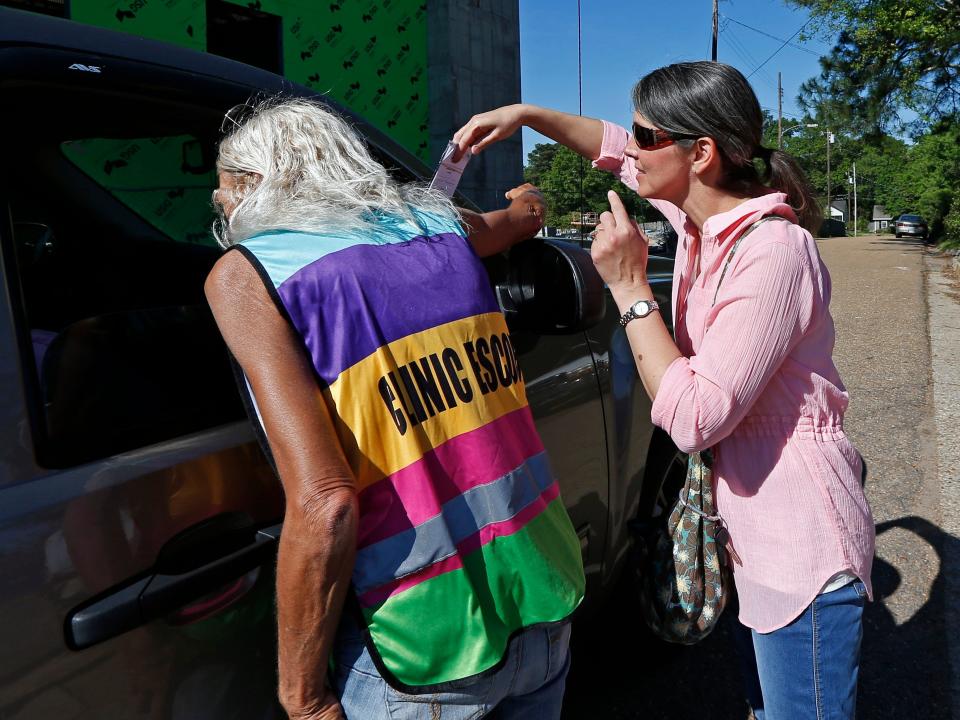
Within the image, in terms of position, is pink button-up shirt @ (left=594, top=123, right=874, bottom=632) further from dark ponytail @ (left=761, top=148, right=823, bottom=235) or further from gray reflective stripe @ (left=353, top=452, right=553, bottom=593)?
gray reflective stripe @ (left=353, top=452, right=553, bottom=593)

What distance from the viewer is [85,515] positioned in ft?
3.69

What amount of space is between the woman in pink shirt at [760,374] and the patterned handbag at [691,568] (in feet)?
0.31

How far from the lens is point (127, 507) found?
1.17 metres

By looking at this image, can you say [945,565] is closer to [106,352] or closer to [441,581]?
[441,581]

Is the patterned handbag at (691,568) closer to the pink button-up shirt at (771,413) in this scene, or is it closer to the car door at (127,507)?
the pink button-up shirt at (771,413)

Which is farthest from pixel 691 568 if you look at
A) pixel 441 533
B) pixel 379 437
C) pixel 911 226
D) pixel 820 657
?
pixel 911 226

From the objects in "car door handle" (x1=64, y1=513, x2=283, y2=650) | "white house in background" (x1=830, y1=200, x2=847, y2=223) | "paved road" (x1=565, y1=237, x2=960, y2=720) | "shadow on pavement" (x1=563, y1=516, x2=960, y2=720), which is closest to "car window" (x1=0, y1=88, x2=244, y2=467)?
"car door handle" (x1=64, y1=513, x2=283, y2=650)

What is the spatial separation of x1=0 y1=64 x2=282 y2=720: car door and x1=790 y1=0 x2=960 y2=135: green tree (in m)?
19.7

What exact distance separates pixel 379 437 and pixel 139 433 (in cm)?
42

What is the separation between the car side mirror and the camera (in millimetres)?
1818

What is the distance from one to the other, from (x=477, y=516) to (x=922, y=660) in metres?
2.45

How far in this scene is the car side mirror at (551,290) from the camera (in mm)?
1818

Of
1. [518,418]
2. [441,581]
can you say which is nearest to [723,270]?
[518,418]

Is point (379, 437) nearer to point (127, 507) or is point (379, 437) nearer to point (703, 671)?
point (127, 507)
